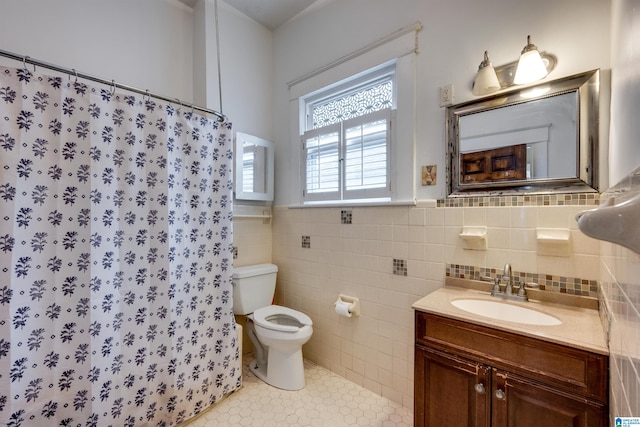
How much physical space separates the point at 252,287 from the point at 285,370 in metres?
0.62

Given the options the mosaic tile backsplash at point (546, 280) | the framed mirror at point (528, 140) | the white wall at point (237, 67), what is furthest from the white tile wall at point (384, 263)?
the white wall at point (237, 67)

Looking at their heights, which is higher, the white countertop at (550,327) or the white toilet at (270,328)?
the white countertop at (550,327)

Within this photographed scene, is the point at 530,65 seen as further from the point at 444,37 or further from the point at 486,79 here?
the point at 444,37

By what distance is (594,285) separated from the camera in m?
1.22

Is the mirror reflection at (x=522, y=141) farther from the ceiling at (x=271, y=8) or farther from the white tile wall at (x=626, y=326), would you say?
the ceiling at (x=271, y=8)

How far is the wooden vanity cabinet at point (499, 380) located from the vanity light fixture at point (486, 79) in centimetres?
113

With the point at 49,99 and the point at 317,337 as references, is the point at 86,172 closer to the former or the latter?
the point at 49,99

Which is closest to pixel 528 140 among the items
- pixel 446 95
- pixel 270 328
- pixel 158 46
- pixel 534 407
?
pixel 446 95

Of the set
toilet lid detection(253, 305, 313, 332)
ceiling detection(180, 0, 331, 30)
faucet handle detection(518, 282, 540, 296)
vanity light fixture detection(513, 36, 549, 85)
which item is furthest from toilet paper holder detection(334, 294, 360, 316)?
ceiling detection(180, 0, 331, 30)

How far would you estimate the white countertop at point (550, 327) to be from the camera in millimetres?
942

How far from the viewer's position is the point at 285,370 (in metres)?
1.92

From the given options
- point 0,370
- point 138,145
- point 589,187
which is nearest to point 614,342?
point 589,187

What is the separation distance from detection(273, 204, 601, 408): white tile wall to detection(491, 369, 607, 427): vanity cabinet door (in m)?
0.55

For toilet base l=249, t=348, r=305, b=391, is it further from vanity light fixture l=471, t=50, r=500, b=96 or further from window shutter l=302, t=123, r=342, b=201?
vanity light fixture l=471, t=50, r=500, b=96
